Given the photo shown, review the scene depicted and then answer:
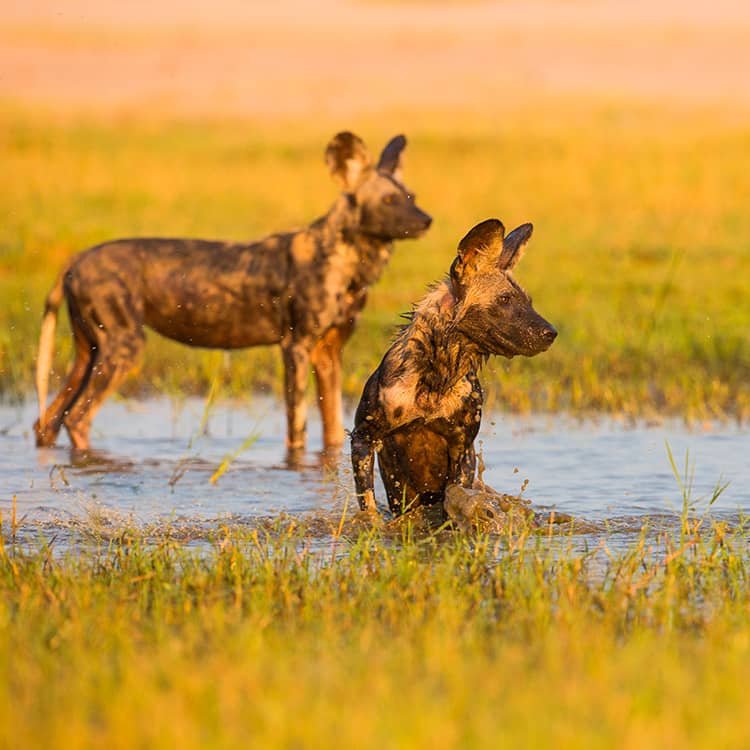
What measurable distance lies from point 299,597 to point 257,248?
397 centimetres

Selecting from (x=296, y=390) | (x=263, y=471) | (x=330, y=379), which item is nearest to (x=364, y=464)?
(x=263, y=471)

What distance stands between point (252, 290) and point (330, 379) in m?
0.62

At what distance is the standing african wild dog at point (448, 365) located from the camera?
196 inches

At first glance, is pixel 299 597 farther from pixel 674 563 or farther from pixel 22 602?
pixel 674 563

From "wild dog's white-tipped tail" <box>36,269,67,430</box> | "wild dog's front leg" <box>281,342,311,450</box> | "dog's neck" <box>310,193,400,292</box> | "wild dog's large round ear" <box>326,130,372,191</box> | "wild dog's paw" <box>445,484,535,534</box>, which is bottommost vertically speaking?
"wild dog's paw" <box>445,484,535,534</box>

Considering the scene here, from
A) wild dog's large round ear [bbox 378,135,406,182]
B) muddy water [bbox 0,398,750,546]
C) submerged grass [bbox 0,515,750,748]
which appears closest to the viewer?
submerged grass [bbox 0,515,750,748]

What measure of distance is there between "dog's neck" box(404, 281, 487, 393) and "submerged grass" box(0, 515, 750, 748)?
587mm

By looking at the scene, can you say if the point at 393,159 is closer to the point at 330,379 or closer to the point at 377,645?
the point at 330,379

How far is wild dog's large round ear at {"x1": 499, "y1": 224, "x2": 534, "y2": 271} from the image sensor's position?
16.6ft

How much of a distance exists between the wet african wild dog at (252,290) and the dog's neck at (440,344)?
237 centimetres

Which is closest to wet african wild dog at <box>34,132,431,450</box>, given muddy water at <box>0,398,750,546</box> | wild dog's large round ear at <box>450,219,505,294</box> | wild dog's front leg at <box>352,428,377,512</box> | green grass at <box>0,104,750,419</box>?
Result: muddy water at <box>0,398,750,546</box>

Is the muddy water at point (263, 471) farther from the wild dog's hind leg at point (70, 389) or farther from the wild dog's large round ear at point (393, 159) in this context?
the wild dog's large round ear at point (393, 159)

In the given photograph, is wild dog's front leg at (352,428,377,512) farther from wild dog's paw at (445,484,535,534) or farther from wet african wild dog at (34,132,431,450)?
wet african wild dog at (34,132,431,450)

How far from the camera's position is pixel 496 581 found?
4.15 metres
